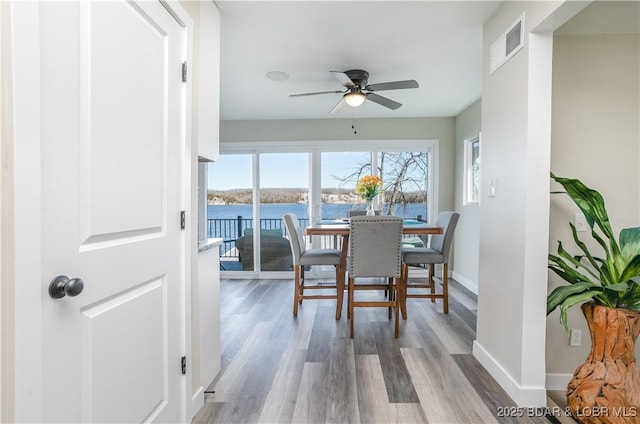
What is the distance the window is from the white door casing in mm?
3844

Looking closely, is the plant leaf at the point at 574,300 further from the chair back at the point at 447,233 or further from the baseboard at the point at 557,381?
the chair back at the point at 447,233

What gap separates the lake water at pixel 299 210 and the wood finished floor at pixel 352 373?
6.16ft

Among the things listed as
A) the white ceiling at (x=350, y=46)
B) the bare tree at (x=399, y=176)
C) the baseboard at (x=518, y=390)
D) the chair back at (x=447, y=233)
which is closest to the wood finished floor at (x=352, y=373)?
the baseboard at (x=518, y=390)

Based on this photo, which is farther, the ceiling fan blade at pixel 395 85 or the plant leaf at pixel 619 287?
the ceiling fan blade at pixel 395 85

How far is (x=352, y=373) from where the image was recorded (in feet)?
7.08

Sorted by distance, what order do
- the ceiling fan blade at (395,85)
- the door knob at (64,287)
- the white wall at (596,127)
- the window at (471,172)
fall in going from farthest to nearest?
the window at (471,172)
the ceiling fan blade at (395,85)
the white wall at (596,127)
the door knob at (64,287)

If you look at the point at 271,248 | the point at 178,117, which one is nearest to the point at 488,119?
the point at 178,117

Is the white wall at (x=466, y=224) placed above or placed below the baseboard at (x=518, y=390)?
above

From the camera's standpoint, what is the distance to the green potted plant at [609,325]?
1.55 m

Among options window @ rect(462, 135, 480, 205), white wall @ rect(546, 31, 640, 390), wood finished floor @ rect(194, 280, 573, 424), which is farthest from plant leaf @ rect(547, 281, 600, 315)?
window @ rect(462, 135, 480, 205)

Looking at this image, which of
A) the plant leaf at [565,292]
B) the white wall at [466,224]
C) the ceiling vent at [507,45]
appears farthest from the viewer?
the white wall at [466,224]

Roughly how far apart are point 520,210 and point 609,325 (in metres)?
0.69

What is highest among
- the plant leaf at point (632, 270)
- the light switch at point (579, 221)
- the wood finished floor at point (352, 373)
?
the light switch at point (579, 221)

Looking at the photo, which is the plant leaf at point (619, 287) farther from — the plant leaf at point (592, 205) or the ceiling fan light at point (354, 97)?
the ceiling fan light at point (354, 97)
